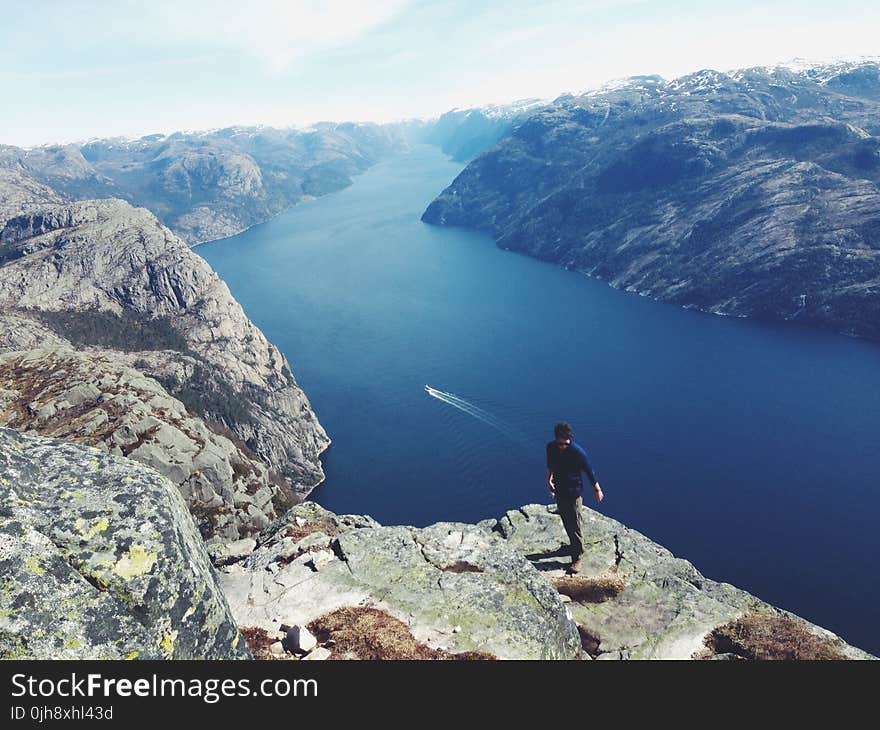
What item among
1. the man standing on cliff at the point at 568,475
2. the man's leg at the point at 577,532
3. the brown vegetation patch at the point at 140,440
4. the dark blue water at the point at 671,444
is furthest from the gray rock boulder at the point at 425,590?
the dark blue water at the point at 671,444

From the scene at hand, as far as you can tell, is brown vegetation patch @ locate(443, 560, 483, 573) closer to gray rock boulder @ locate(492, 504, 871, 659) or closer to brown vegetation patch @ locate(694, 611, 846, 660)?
gray rock boulder @ locate(492, 504, 871, 659)

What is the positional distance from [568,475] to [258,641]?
1264 cm

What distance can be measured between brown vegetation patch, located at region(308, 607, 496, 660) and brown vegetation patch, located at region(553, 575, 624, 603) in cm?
765

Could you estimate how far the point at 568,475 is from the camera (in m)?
21.1

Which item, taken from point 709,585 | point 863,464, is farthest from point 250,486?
point 863,464

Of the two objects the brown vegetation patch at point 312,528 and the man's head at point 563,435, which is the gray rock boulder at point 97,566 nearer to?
the man's head at point 563,435

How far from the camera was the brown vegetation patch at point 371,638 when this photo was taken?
14852 mm

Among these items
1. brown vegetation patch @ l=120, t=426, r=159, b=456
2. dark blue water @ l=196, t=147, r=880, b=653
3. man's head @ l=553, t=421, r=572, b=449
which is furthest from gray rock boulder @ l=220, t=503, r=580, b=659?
dark blue water @ l=196, t=147, r=880, b=653

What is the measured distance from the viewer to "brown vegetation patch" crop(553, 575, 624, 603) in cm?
2166

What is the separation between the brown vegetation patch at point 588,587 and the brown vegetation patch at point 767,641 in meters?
3.85

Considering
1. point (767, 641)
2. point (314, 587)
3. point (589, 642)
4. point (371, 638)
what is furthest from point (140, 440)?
point (767, 641)

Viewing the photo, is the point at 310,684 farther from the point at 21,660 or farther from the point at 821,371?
the point at 821,371

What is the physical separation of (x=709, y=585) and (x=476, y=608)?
43.7 ft
